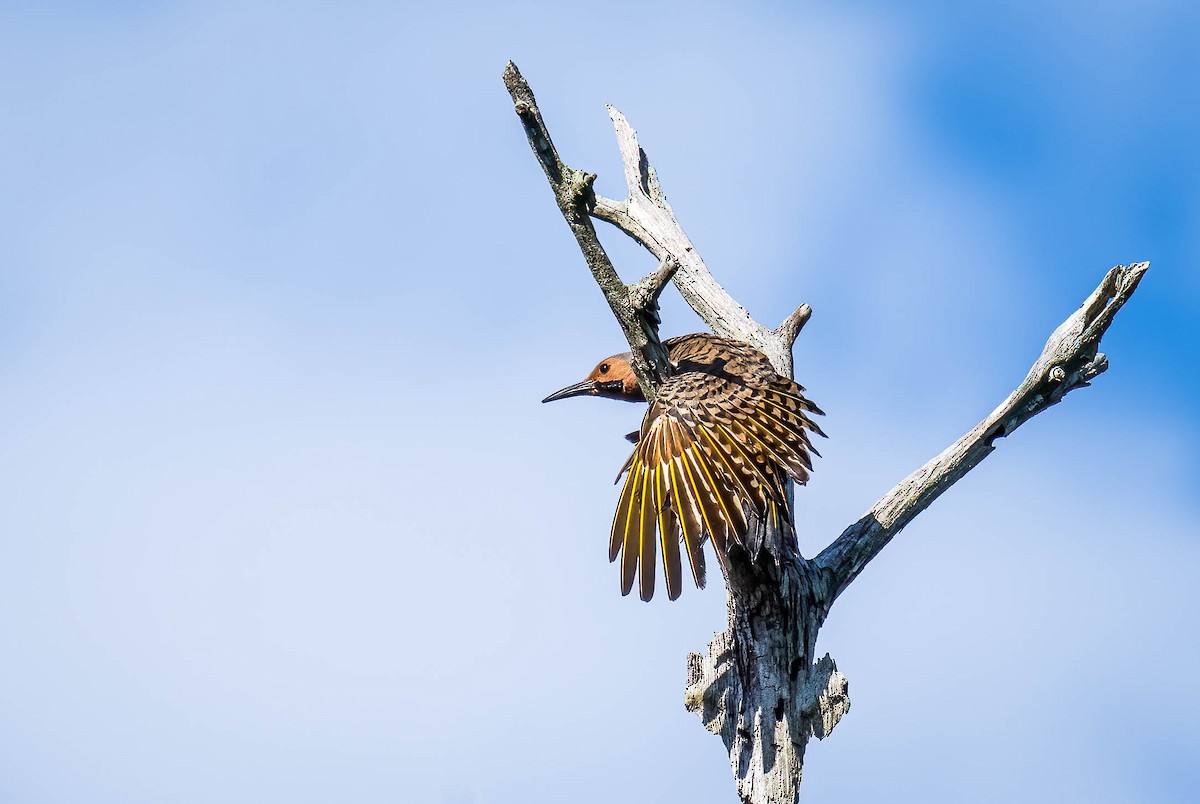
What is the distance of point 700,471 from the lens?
18.9ft

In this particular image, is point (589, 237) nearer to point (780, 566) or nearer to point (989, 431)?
point (780, 566)

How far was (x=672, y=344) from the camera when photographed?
7230 mm

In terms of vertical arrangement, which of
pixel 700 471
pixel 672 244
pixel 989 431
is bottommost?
pixel 700 471

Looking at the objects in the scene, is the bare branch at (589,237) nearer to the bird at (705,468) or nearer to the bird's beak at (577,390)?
the bird at (705,468)

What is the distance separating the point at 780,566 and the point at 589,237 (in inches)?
77.2

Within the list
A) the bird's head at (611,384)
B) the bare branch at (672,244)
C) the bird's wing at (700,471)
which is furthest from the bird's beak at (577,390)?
the bird's wing at (700,471)

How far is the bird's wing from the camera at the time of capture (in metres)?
5.61

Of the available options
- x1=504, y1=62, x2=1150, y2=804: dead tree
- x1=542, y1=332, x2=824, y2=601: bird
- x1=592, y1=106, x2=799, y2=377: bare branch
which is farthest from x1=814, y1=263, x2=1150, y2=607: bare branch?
x1=592, y1=106, x2=799, y2=377: bare branch

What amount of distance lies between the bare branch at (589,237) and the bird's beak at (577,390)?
5.54 ft

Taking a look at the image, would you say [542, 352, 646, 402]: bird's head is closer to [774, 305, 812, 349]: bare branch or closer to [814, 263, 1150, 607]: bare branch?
[774, 305, 812, 349]: bare branch

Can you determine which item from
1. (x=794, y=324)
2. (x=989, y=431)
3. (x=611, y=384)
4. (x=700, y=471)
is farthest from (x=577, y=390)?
(x=989, y=431)

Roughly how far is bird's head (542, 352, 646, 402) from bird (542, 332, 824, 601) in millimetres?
978

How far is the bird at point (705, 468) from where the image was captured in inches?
221

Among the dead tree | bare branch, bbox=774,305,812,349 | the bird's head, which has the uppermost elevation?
bare branch, bbox=774,305,812,349
